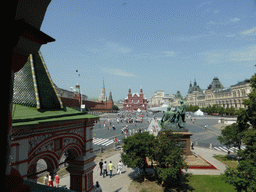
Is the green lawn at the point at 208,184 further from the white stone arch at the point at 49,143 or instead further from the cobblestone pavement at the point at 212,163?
the white stone arch at the point at 49,143

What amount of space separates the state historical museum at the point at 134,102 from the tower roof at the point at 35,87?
133 metres

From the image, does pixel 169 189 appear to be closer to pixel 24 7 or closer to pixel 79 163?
pixel 79 163

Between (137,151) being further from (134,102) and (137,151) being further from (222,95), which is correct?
(134,102)

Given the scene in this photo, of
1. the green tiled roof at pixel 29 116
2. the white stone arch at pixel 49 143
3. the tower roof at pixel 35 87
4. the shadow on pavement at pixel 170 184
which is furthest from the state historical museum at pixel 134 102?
the green tiled roof at pixel 29 116

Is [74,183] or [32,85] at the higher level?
[32,85]

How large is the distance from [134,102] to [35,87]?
13675cm

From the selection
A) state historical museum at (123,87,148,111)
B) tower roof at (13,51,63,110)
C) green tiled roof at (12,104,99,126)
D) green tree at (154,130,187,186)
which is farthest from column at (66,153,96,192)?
state historical museum at (123,87,148,111)

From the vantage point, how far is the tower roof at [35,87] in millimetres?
5785

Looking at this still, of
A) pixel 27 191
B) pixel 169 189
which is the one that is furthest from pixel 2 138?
pixel 169 189

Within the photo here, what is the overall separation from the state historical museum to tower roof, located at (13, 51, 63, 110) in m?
133

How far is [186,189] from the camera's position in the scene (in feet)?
38.1

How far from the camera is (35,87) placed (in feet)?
19.7

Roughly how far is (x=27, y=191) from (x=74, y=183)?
6.09 metres

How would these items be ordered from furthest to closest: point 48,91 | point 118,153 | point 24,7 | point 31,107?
point 118,153 < point 48,91 < point 31,107 < point 24,7
